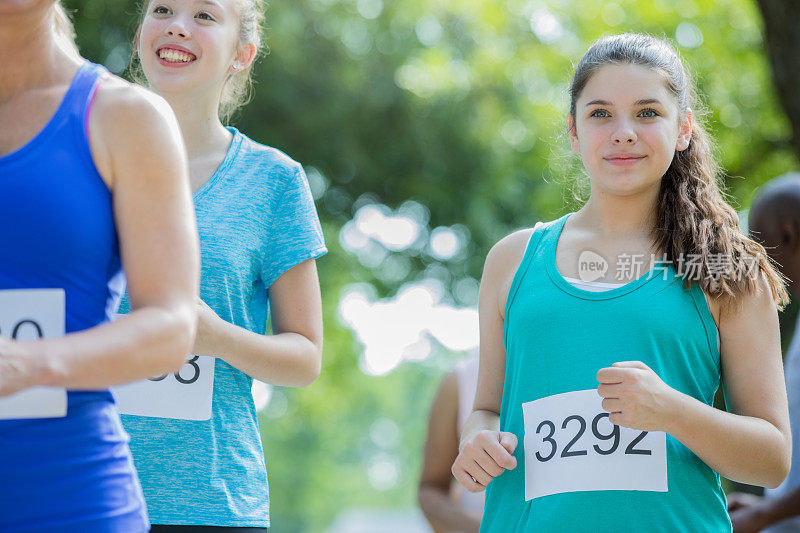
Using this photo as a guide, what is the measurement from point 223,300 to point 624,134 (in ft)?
3.44

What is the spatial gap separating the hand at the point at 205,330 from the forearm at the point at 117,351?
80 cm

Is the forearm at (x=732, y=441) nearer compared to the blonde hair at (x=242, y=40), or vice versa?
the forearm at (x=732, y=441)

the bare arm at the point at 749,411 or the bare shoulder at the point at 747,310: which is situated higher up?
the bare shoulder at the point at 747,310

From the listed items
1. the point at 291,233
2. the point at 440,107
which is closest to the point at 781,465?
the point at 291,233

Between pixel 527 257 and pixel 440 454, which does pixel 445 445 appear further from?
pixel 527 257

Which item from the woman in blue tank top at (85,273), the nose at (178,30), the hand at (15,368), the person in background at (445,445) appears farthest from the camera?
the person in background at (445,445)

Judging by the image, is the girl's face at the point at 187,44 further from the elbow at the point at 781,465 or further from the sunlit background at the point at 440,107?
the sunlit background at the point at 440,107

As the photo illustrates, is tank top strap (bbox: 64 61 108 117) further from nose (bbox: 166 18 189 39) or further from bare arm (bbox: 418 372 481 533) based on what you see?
bare arm (bbox: 418 372 481 533)

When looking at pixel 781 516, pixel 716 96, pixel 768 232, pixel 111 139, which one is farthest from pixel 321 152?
A: pixel 111 139

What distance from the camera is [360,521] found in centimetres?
5706

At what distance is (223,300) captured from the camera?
2.62 m

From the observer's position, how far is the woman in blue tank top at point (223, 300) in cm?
249

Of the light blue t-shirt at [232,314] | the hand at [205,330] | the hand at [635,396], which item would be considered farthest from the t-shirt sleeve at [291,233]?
the hand at [635,396]

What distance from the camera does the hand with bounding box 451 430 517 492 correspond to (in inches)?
92.8
